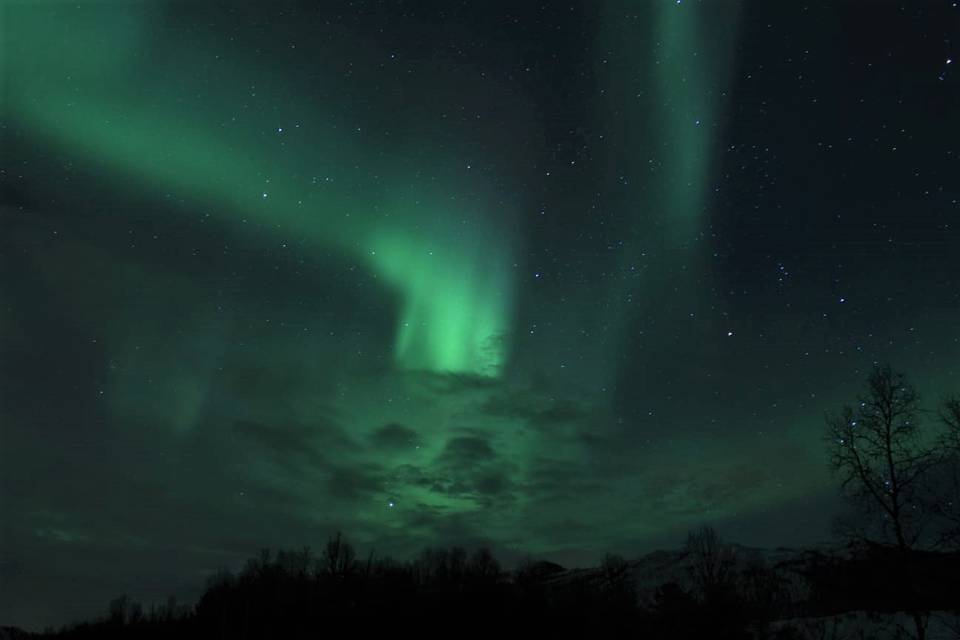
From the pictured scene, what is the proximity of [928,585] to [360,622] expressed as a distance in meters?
34.1

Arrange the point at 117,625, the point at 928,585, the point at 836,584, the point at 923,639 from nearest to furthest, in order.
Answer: the point at 923,639
the point at 928,585
the point at 836,584
the point at 117,625

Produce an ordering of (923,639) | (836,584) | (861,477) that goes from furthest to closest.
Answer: (836,584)
(861,477)
(923,639)

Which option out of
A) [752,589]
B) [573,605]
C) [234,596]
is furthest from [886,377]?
[752,589]

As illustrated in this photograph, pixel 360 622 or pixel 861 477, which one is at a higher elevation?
pixel 861 477

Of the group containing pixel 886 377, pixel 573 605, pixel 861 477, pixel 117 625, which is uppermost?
pixel 886 377

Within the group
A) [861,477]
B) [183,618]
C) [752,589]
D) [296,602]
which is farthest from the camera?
[752,589]

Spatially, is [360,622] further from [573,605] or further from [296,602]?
[296,602]

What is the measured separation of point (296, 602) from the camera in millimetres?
41500

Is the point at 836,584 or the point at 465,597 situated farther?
the point at 836,584

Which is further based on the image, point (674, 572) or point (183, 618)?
point (674, 572)

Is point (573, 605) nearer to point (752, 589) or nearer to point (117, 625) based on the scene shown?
point (117, 625)

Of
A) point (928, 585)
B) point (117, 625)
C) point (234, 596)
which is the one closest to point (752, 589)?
point (928, 585)

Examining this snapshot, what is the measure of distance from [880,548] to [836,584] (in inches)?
1415

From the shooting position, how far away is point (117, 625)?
6178 cm
